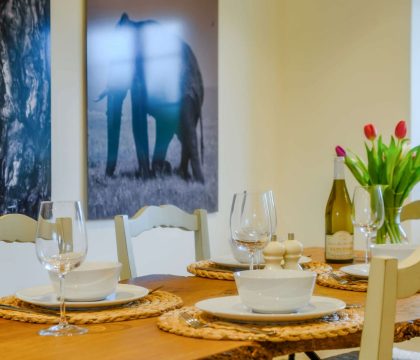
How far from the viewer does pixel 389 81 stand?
13.1ft

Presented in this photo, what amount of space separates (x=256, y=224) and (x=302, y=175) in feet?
9.34

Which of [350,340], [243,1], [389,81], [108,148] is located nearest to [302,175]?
[389,81]

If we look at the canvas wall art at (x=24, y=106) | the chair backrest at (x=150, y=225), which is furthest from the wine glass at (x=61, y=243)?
the canvas wall art at (x=24, y=106)

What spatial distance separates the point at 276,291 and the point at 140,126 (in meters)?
2.30

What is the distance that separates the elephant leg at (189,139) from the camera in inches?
145

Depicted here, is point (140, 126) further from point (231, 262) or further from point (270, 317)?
point (270, 317)

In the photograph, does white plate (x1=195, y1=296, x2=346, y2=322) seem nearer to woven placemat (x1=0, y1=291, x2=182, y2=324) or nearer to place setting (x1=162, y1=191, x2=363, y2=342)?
place setting (x1=162, y1=191, x2=363, y2=342)

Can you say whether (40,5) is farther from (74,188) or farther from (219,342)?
(219,342)

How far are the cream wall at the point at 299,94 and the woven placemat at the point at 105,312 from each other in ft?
6.75

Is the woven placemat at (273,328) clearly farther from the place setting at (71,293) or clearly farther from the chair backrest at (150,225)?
the chair backrest at (150,225)

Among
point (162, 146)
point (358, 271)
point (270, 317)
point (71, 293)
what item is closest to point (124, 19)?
point (162, 146)

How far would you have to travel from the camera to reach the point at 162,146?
354 cm

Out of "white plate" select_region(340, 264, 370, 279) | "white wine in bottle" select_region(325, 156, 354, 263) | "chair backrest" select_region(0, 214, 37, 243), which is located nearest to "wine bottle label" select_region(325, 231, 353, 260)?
"white wine in bottle" select_region(325, 156, 354, 263)

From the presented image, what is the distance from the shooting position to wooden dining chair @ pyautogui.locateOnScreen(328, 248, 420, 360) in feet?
2.93
